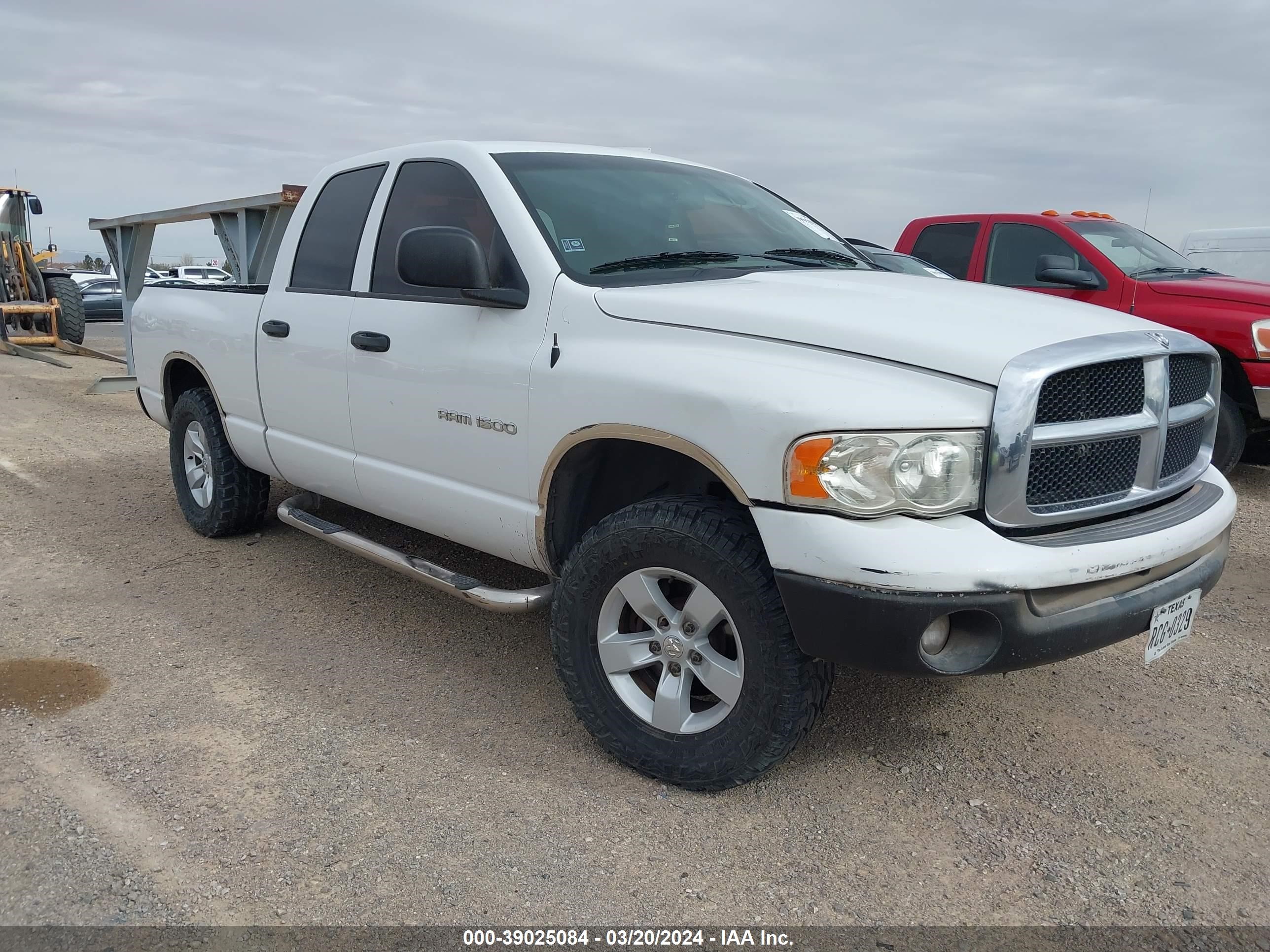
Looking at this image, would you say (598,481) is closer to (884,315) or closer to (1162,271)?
(884,315)

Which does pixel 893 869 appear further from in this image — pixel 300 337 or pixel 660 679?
pixel 300 337

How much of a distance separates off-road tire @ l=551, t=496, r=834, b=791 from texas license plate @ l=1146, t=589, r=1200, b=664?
894 millimetres

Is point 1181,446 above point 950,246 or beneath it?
beneath

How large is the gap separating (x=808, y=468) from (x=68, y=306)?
18119 mm

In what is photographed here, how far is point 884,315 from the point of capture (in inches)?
107

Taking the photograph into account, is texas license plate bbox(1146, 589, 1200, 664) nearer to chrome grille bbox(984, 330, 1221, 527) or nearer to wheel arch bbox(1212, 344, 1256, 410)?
chrome grille bbox(984, 330, 1221, 527)

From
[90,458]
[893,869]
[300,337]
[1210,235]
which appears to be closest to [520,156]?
[300,337]

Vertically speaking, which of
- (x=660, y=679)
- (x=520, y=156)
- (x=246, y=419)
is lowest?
(x=660, y=679)

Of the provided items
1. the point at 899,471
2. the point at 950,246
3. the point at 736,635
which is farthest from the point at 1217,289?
the point at 736,635

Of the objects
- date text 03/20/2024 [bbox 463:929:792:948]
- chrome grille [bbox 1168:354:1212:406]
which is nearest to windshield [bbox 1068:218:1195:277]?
chrome grille [bbox 1168:354:1212:406]

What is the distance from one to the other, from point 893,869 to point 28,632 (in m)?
3.52

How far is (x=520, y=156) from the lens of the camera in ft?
12.1

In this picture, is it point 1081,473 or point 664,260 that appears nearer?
point 1081,473

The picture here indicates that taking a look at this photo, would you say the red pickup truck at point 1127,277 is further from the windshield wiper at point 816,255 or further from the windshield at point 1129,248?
the windshield wiper at point 816,255
